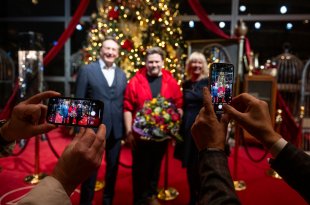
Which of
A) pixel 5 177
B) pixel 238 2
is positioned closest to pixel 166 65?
pixel 238 2

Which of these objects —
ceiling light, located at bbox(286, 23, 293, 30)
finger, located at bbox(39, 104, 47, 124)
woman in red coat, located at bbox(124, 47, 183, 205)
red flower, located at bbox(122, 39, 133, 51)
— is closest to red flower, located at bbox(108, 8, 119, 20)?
red flower, located at bbox(122, 39, 133, 51)

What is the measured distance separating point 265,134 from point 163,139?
192cm

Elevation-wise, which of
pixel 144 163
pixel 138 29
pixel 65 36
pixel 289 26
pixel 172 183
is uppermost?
pixel 289 26

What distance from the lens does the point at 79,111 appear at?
1.43 metres

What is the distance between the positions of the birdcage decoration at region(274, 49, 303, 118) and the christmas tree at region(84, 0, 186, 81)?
7.63 ft

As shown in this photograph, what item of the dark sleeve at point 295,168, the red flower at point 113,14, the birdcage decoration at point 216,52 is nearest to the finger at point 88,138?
the dark sleeve at point 295,168

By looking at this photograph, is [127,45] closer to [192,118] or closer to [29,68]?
[29,68]

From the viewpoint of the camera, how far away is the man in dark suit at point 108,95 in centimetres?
306

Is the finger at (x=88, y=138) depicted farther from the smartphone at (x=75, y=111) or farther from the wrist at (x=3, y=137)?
the wrist at (x=3, y=137)

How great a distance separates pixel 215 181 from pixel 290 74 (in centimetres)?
624

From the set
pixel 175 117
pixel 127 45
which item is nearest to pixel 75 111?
pixel 175 117

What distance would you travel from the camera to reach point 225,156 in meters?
0.99

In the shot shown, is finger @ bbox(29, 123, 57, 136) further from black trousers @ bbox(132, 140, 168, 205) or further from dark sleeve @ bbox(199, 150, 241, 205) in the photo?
black trousers @ bbox(132, 140, 168, 205)

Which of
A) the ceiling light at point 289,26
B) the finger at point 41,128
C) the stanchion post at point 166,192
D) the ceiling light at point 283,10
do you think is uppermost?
the ceiling light at point 283,10
